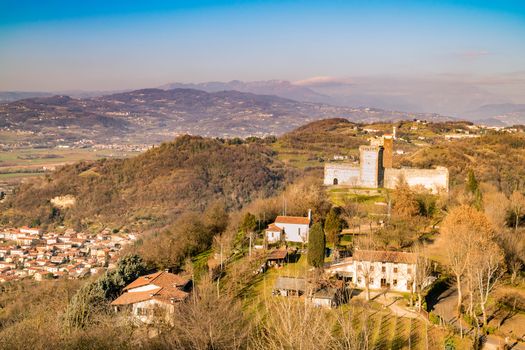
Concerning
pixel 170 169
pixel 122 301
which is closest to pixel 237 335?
pixel 122 301

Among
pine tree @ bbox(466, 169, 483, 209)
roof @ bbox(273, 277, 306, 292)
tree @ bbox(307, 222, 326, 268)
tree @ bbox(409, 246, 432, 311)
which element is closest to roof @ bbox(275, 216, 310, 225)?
tree @ bbox(307, 222, 326, 268)

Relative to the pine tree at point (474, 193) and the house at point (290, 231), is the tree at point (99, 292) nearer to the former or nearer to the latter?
the house at point (290, 231)

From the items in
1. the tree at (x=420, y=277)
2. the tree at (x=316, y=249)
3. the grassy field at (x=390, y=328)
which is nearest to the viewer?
the grassy field at (x=390, y=328)

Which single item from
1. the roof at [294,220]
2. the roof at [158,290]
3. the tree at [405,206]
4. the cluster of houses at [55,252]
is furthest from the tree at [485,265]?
the cluster of houses at [55,252]

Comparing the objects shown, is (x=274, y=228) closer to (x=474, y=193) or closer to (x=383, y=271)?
(x=383, y=271)

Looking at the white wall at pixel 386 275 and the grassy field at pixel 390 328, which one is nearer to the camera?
the grassy field at pixel 390 328

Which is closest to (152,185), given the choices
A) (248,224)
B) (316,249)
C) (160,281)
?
(248,224)

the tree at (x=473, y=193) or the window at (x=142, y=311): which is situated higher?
the tree at (x=473, y=193)

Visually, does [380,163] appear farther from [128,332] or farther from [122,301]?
[128,332]
